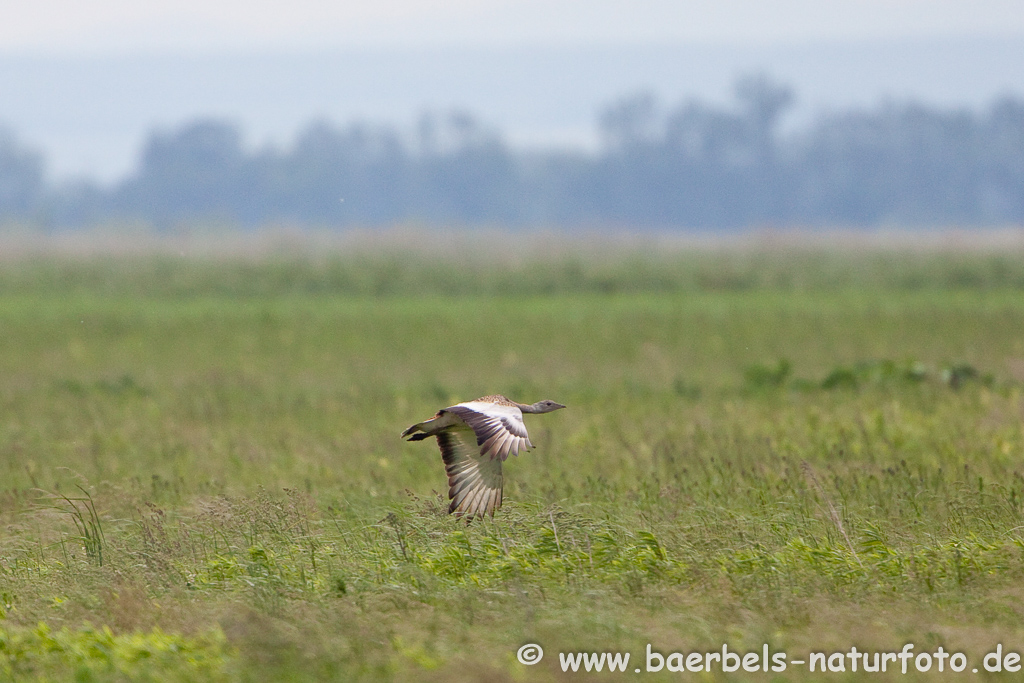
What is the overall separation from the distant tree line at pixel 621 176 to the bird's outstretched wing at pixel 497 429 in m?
130

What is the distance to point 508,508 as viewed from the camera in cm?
806

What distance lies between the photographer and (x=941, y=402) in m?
13.5

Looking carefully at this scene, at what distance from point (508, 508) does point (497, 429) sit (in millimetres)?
1997

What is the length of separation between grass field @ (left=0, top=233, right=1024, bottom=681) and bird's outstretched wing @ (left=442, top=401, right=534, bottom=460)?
34.6 inches

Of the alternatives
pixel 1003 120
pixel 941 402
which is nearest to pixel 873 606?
pixel 941 402

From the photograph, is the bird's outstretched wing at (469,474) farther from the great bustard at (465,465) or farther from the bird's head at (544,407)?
the bird's head at (544,407)

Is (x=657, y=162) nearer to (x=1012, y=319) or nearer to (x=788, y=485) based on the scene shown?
(x=1012, y=319)

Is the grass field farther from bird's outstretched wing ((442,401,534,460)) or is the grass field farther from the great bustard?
bird's outstretched wing ((442,401,534,460))

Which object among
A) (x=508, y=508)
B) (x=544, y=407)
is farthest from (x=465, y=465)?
(x=508, y=508)

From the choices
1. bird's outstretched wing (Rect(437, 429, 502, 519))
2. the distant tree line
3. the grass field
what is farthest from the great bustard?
the distant tree line

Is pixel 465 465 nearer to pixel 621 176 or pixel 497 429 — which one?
pixel 497 429

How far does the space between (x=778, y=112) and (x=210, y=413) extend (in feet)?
431

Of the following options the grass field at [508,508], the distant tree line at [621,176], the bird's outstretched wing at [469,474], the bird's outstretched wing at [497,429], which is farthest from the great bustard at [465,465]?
the distant tree line at [621,176]

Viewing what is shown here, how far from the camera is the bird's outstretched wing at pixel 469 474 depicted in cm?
730
